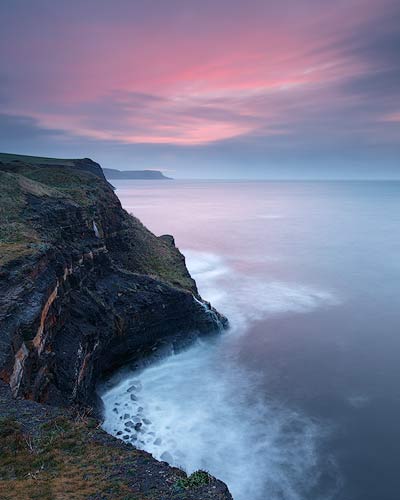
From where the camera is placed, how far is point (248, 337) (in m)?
35.7

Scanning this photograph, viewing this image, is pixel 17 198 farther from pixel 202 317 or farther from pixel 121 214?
pixel 202 317

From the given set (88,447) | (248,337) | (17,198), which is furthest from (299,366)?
(17,198)

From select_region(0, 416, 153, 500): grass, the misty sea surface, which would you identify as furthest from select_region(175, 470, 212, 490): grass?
the misty sea surface

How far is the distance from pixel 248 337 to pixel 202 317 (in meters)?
4.95

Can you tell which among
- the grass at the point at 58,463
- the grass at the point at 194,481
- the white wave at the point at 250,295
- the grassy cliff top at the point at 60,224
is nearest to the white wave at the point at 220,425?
the white wave at the point at 250,295

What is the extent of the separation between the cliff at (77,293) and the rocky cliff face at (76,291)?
2.5 inches

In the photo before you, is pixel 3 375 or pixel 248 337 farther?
pixel 248 337

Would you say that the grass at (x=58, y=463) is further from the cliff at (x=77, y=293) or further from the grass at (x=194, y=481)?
the grass at (x=194, y=481)

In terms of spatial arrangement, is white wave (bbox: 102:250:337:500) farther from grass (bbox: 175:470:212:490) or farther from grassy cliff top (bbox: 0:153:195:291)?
grass (bbox: 175:470:212:490)

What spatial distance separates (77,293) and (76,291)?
0.56 feet

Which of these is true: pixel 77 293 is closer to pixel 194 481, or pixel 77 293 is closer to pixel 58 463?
pixel 58 463

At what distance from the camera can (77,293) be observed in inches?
1052

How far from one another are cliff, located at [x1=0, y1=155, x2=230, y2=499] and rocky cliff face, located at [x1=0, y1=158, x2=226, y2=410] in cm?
6

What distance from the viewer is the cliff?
676 inches
